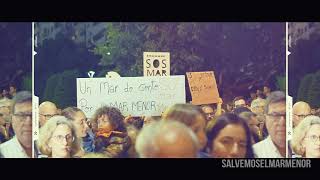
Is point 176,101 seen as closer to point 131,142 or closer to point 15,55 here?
point 131,142

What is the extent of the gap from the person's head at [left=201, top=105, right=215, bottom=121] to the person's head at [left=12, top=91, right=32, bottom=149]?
241 cm

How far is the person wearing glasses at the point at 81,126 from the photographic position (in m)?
9.53

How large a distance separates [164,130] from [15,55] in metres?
2.31

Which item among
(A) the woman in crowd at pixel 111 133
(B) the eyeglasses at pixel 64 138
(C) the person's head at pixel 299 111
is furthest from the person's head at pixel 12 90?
(C) the person's head at pixel 299 111

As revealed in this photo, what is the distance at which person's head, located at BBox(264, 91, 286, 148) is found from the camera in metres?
9.48

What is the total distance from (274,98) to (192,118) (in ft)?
3.81

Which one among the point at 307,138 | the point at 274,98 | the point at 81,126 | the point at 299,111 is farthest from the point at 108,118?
the point at 307,138

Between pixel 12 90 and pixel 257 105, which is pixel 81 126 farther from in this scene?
pixel 257 105

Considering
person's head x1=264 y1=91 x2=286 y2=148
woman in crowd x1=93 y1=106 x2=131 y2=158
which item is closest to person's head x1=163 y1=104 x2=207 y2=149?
woman in crowd x1=93 y1=106 x2=131 y2=158

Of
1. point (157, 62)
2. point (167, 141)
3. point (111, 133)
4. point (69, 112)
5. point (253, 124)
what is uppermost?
point (157, 62)

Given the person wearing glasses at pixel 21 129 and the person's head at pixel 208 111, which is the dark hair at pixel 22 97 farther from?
the person's head at pixel 208 111

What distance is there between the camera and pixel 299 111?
947 cm

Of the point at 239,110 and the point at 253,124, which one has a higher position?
the point at 239,110

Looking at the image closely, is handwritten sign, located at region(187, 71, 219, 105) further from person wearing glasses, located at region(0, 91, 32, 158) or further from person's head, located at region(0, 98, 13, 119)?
person's head, located at region(0, 98, 13, 119)
